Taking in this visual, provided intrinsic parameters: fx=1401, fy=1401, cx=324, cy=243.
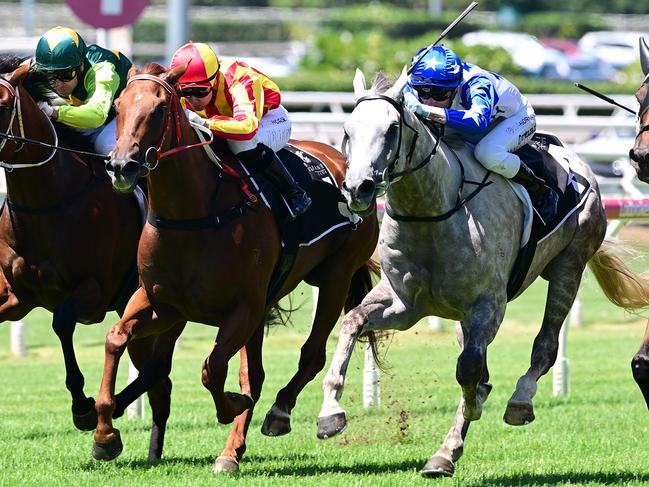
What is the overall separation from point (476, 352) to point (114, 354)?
1630mm

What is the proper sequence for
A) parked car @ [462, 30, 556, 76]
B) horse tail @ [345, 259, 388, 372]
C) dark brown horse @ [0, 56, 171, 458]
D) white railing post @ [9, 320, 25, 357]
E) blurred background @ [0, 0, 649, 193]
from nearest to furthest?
dark brown horse @ [0, 56, 171, 458] → horse tail @ [345, 259, 388, 372] → white railing post @ [9, 320, 25, 357] → blurred background @ [0, 0, 649, 193] → parked car @ [462, 30, 556, 76]

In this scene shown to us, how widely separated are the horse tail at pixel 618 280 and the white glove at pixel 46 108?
3.06 metres

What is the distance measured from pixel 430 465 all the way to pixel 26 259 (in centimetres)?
219

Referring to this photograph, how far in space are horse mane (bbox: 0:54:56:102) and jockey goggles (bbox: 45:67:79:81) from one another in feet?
0.11

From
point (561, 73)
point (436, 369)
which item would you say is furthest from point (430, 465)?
point (561, 73)

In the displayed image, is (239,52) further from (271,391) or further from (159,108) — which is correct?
(159,108)

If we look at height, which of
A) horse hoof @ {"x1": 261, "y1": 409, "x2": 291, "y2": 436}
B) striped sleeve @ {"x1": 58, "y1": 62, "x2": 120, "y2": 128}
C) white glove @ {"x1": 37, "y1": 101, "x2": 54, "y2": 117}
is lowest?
horse hoof @ {"x1": 261, "y1": 409, "x2": 291, "y2": 436}

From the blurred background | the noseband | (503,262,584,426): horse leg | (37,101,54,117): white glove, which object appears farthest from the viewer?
the blurred background

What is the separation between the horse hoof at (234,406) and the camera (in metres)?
6.29

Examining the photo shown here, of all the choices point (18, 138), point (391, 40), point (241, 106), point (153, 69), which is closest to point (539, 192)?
point (241, 106)

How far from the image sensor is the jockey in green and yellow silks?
271 inches

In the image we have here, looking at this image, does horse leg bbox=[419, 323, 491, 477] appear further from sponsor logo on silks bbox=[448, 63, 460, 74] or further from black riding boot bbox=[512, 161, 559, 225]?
sponsor logo on silks bbox=[448, 63, 460, 74]

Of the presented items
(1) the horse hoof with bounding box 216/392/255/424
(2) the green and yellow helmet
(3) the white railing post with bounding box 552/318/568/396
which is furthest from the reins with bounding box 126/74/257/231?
(3) the white railing post with bounding box 552/318/568/396

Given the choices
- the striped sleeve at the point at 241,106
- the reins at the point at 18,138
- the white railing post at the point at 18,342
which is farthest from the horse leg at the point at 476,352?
the white railing post at the point at 18,342
